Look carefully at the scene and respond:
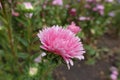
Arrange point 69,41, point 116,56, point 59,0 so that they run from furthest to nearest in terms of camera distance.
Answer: point 116,56 < point 59,0 < point 69,41

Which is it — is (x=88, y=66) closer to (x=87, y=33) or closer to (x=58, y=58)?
(x=87, y=33)

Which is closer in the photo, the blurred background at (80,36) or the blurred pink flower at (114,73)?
the blurred background at (80,36)

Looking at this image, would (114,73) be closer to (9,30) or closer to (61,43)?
(9,30)

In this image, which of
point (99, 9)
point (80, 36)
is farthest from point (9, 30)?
point (99, 9)

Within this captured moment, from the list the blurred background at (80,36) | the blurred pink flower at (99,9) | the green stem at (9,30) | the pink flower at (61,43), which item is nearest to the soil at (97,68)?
the blurred background at (80,36)

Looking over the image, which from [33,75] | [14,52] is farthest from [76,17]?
[33,75]

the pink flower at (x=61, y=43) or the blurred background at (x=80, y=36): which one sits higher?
the pink flower at (x=61, y=43)

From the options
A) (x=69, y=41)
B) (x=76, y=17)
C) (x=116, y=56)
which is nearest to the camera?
(x=69, y=41)

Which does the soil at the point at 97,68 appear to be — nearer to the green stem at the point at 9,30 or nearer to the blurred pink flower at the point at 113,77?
the blurred pink flower at the point at 113,77
